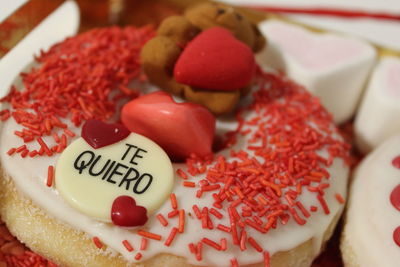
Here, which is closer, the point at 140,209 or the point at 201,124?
the point at 140,209

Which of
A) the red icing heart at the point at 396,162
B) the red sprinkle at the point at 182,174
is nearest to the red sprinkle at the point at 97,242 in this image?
the red sprinkle at the point at 182,174

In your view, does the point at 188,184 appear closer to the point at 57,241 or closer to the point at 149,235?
the point at 149,235

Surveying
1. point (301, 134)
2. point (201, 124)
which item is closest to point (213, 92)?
point (201, 124)

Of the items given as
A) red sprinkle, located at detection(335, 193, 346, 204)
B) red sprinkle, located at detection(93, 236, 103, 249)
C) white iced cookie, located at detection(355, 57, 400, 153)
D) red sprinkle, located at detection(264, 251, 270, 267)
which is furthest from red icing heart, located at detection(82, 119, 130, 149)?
white iced cookie, located at detection(355, 57, 400, 153)

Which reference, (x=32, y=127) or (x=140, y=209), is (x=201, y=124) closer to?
(x=140, y=209)

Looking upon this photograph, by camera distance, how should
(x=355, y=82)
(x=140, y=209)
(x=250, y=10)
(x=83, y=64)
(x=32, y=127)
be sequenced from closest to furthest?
(x=140, y=209)
(x=32, y=127)
(x=83, y=64)
(x=355, y=82)
(x=250, y=10)

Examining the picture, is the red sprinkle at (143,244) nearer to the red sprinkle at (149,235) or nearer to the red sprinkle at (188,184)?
the red sprinkle at (149,235)
